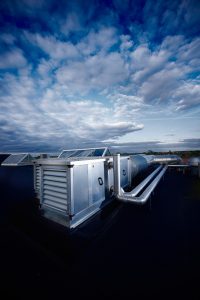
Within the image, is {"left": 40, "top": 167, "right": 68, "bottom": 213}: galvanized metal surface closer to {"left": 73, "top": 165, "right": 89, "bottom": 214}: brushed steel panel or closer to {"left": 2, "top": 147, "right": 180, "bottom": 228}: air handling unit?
{"left": 2, "top": 147, "right": 180, "bottom": 228}: air handling unit

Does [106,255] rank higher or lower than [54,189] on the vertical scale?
lower

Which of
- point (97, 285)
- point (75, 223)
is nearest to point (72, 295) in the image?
point (97, 285)

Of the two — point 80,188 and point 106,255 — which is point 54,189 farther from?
point 106,255

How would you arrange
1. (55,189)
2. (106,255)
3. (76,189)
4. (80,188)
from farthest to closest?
(55,189)
(80,188)
(76,189)
(106,255)

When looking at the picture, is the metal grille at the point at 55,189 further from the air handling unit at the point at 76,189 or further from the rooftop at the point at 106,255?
the rooftop at the point at 106,255

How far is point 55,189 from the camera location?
4.29 m

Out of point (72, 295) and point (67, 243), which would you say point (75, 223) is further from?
point (72, 295)

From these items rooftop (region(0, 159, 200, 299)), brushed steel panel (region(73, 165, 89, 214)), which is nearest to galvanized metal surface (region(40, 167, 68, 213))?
brushed steel panel (region(73, 165, 89, 214))

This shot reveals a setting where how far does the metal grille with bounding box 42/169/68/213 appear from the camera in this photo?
4016 millimetres

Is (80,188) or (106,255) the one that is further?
(80,188)

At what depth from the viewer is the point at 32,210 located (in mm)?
5375

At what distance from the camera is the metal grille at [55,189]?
13.2ft

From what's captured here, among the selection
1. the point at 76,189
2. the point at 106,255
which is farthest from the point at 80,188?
the point at 106,255

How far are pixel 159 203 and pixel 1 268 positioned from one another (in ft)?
18.0
